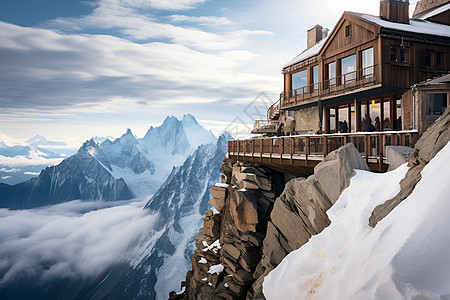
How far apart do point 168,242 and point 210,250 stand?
6691 inches

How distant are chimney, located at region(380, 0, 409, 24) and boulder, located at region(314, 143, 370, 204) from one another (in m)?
17.8

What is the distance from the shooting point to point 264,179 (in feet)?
71.4

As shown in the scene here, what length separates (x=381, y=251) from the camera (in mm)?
5688

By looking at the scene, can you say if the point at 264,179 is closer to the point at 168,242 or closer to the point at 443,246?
the point at 443,246

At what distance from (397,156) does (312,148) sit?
5857mm

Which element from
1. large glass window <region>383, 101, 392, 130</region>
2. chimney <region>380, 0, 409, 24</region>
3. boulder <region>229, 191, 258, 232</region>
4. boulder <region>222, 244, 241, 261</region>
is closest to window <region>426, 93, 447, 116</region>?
large glass window <region>383, 101, 392, 130</region>

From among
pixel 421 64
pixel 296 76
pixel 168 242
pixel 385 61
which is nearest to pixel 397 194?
pixel 385 61

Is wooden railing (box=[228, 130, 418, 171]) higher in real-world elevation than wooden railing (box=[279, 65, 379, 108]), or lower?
lower

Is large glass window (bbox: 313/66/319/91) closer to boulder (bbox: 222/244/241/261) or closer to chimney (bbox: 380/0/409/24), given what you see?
chimney (bbox: 380/0/409/24)

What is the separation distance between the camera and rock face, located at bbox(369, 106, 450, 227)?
282 inches

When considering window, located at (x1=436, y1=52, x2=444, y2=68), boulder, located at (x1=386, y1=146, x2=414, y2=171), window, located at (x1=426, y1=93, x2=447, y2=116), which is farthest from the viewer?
window, located at (x1=436, y1=52, x2=444, y2=68)

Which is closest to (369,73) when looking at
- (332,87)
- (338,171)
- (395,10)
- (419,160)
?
(332,87)

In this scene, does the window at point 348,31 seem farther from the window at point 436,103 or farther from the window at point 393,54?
the window at point 436,103

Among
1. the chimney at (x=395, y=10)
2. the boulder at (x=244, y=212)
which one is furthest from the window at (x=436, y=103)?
the boulder at (x=244, y=212)
